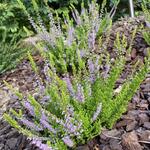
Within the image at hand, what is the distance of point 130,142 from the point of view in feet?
8.00

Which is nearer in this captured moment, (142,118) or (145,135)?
(145,135)

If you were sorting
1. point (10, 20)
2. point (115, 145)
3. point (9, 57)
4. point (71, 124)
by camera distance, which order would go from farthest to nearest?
1. point (10, 20)
2. point (9, 57)
3. point (115, 145)
4. point (71, 124)

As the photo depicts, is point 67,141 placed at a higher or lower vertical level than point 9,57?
higher

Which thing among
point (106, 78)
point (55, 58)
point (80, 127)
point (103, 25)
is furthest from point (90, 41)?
point (80, 127)

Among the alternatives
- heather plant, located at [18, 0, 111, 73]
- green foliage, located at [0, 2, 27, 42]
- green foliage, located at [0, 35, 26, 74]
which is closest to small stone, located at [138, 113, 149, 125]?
heather plant, located at [18, 0, 111, 73]

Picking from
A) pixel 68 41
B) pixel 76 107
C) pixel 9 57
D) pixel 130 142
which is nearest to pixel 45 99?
pixel 76 107

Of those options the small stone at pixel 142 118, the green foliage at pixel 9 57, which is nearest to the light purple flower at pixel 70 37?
the green foliage at pixel 9 57

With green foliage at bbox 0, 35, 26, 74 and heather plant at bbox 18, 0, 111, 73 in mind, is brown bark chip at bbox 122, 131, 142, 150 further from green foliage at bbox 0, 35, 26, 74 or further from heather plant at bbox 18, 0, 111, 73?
green foliage at bbox 0, 35, 26, 74

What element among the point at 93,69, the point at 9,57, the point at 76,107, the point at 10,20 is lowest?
the point at 10,20

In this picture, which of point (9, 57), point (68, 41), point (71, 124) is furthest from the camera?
point (9, 57)

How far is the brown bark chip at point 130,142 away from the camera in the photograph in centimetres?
242

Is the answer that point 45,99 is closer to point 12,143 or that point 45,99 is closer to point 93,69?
Answer: point 93,69

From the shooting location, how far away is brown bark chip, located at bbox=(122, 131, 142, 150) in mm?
2420

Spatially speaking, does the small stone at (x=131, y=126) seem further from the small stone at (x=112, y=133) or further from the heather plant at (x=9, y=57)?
the heather plant at (x=9, y=57)
